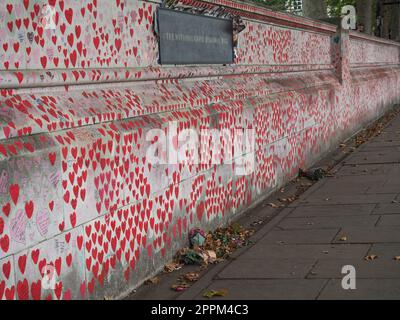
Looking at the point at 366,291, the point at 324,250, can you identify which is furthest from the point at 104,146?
the point at 324,250

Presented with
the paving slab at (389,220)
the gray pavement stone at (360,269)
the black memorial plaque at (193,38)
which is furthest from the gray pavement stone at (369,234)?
the black memorial plaque at (193,38)

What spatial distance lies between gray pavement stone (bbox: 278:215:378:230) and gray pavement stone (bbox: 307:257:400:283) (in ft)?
4.30

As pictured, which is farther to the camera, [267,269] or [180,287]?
[267,269]

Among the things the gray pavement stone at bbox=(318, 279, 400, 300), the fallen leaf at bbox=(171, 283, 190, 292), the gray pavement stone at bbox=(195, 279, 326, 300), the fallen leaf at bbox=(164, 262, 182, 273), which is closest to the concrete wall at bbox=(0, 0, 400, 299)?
the fallen leaf at bbox=(164, 262, 182, 273)

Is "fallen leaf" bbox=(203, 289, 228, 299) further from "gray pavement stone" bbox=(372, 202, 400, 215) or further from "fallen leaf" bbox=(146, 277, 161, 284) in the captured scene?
"gray pavement stone" bbox=(372, 202, 400, 215)

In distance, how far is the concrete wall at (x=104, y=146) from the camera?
3928 mm

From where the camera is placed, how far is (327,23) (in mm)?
13922

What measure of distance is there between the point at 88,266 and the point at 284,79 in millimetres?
6138

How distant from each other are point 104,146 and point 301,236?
249 centimetres

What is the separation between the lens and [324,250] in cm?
593

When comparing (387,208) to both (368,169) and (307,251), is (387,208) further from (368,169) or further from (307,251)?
(368,169)

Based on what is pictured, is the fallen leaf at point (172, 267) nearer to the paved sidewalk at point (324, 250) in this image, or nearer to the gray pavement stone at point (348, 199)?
the paved sidewalk at point (324, 250)

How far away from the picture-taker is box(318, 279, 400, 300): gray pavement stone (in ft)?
15.0

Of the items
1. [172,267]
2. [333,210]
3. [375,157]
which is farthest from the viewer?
[375,157]
